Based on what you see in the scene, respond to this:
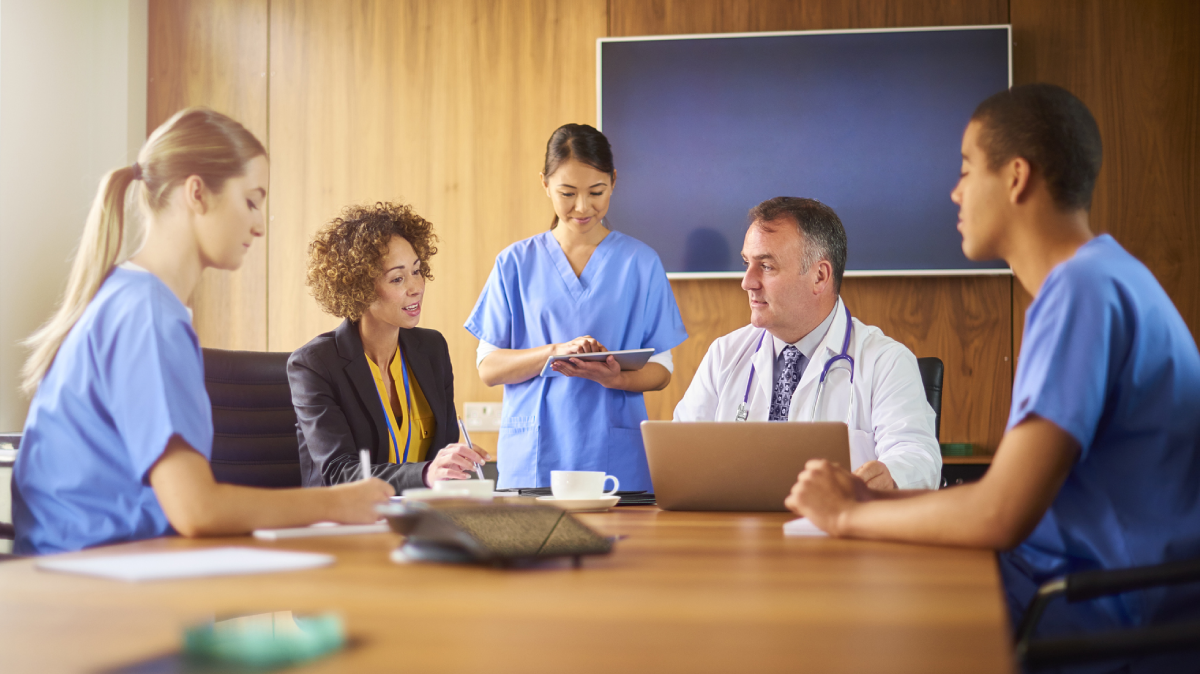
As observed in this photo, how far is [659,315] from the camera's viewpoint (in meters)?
2.73

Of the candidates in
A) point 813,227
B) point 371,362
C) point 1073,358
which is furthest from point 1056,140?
point 371,362

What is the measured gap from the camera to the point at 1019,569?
118 cm

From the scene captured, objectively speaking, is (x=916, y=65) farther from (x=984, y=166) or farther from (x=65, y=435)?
(x=65, y=435)

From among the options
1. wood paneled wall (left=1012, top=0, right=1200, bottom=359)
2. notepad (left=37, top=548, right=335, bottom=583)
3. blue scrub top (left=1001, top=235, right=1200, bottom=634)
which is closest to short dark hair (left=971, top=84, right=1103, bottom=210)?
blue scrub top (left=1001, top=235, right=1200, bottom=634)

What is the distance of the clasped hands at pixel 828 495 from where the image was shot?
1.20 meters

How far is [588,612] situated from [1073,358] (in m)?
0.65

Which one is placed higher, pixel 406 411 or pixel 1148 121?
pixel 1148 121

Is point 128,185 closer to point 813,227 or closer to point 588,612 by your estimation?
point 588,612

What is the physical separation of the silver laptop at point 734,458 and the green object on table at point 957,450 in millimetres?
1871

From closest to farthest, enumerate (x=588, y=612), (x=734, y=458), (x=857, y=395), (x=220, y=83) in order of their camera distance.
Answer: (x=588, y=612), (x=734, y=458), (x=857, y=395), (x=220, y=83)

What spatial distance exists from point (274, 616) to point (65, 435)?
72cm

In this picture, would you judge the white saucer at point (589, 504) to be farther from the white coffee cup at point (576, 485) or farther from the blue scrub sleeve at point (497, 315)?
the blue scrub sleeve at point (497, 315)

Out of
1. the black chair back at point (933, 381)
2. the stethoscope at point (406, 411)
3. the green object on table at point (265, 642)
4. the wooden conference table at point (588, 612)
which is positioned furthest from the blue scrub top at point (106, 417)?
the black chair back at point (933, 381)

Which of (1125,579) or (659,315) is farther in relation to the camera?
(659,315)
